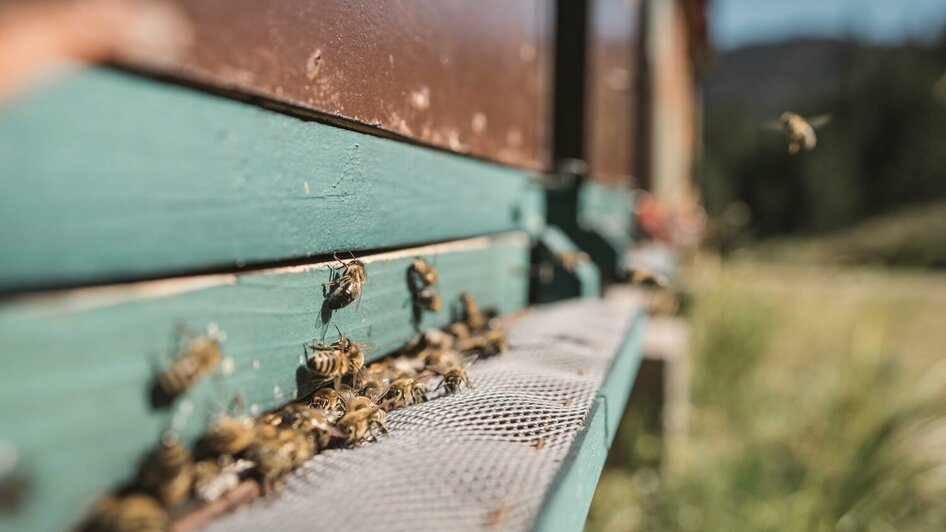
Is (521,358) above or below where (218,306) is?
below

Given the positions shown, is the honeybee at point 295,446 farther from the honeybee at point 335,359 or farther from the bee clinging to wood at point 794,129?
the bee clinging to wood at point 794,129

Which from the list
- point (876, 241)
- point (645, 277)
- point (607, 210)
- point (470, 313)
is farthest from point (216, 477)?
point (876, 241)

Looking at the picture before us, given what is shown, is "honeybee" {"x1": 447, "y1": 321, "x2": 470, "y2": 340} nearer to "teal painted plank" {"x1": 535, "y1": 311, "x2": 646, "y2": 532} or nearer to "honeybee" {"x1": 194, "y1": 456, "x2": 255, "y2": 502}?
"teal painted plank" {"x1": 535, "y1": 311, "x2": 646, "y2": 532}

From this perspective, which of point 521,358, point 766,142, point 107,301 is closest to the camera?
point 107,301

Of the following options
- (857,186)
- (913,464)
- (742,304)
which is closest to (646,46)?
(742,304)

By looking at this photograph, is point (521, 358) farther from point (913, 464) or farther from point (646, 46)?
point (646, 46)

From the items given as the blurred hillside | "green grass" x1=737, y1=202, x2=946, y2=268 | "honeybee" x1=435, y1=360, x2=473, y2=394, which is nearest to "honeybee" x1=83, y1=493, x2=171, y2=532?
"honeybee" x1=435, y1=360, x2=473, y2=394
